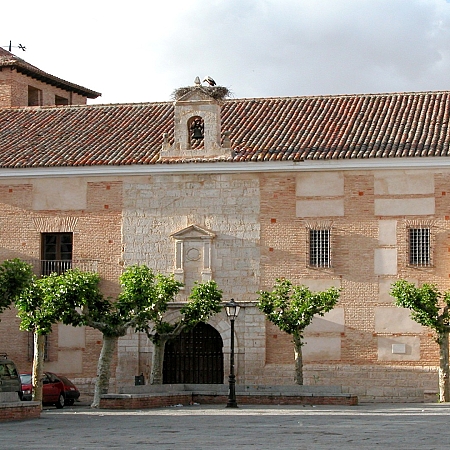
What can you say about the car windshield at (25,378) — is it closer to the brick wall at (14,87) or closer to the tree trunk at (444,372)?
the tree trunk at (444,372)

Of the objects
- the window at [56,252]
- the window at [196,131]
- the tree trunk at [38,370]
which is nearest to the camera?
the tree trunk at [38,370]

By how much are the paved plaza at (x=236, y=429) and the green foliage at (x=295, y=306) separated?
4459 millimetres

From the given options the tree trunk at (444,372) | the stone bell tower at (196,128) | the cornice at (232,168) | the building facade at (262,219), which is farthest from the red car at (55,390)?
the tree trunk at (444,372)

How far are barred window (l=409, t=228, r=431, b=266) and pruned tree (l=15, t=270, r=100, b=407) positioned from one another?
8495 millimetres

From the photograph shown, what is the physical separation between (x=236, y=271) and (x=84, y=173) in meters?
5.00

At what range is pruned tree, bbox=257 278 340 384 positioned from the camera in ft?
97.4

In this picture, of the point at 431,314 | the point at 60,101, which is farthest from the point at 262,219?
the point at 60,101

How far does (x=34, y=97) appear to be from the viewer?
42469mm

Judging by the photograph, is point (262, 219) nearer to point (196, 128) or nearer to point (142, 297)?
point (196, 128)

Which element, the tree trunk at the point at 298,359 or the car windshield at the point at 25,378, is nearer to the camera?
the tree trunk at the point at 298,359

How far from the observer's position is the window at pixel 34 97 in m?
42.3

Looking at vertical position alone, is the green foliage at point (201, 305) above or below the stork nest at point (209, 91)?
below

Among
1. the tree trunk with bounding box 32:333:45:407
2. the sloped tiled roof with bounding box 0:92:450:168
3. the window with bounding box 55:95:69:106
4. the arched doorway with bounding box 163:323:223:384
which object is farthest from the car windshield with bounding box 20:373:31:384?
the window with bounding box 55:95:69:106

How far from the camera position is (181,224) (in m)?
32.5
